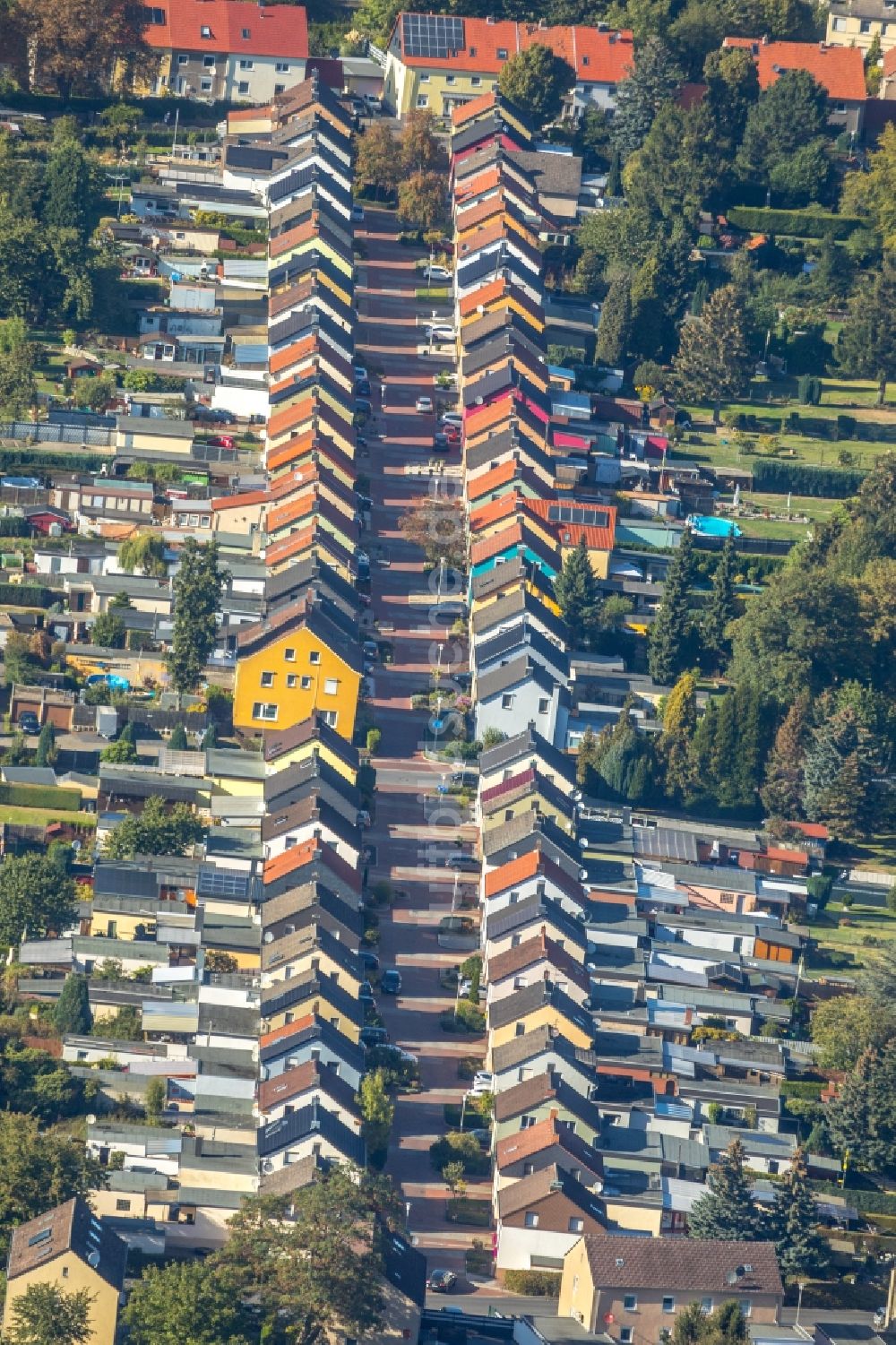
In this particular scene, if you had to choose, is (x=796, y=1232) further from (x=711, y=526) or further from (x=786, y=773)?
(x=711, y=526)

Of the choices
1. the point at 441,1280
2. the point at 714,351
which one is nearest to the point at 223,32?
the point at 714,351

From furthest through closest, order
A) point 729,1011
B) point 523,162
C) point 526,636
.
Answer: point 523,162
point 526,636
point 729,1011

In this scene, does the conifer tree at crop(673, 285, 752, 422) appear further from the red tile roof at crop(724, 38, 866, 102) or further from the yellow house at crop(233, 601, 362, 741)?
the yellow house at crop(233, 601, 362, 741)

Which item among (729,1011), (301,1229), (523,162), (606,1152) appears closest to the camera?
(301,1229)

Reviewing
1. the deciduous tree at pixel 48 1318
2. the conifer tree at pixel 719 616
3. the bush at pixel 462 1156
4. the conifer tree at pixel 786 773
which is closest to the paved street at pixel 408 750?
the bush at pixel 462 1156

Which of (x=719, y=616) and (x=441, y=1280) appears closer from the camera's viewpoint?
(x=441, y=1280)

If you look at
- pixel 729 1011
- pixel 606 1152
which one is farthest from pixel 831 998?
pixel 606 1152

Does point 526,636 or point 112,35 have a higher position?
point 112,35

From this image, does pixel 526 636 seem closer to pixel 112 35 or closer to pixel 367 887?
pixel 367 887
